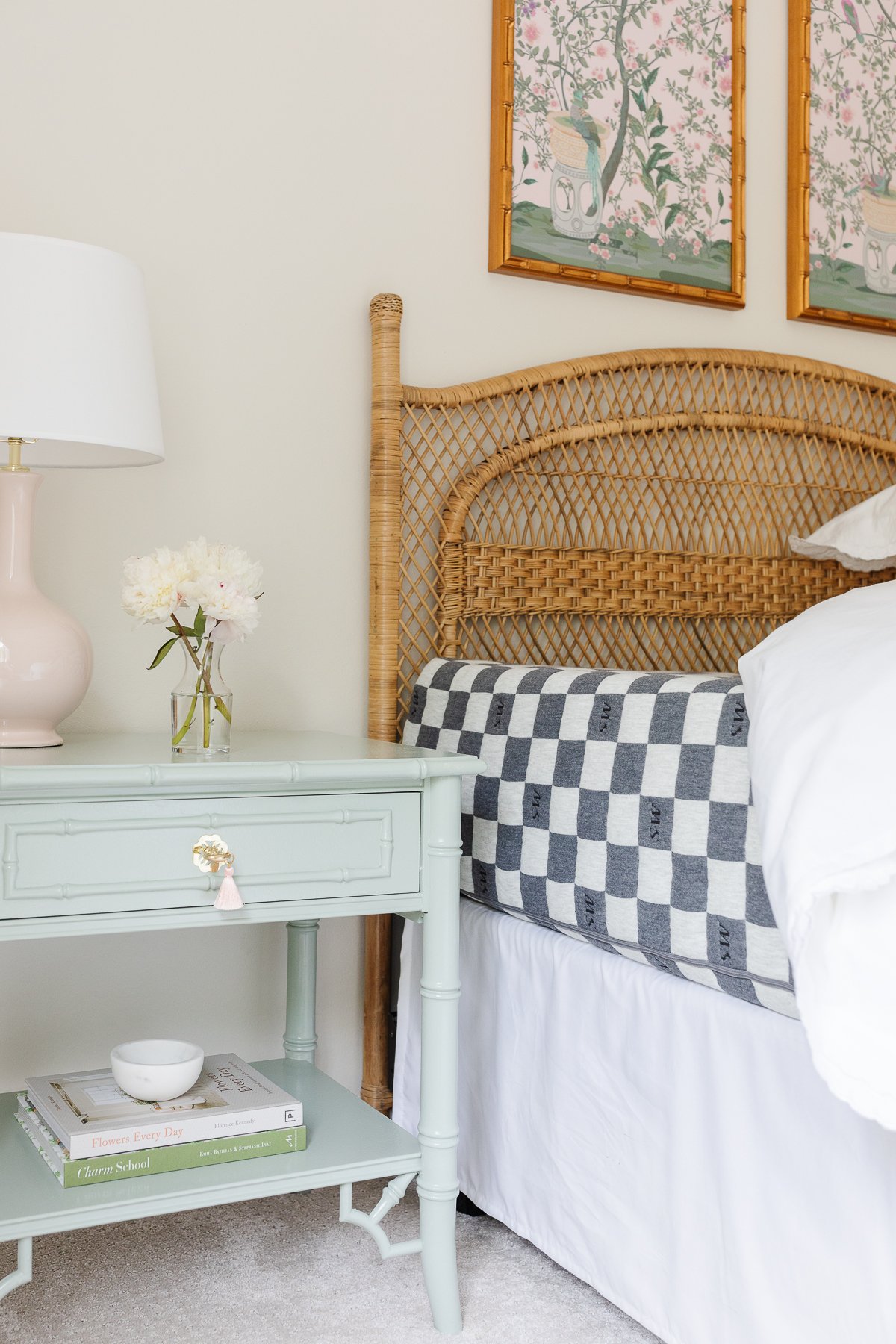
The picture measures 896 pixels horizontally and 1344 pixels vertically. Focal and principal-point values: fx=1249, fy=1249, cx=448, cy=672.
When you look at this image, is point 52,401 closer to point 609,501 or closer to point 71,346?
point 71,346

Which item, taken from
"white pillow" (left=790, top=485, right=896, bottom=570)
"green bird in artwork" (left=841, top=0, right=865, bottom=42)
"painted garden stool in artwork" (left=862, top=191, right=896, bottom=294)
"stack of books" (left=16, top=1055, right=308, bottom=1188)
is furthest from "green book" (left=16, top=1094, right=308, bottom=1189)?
"green bird in artwork" (left=841, top=0, right=865, bottom=42)

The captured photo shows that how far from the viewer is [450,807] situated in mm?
1445

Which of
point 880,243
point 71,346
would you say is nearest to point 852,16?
point 880,243

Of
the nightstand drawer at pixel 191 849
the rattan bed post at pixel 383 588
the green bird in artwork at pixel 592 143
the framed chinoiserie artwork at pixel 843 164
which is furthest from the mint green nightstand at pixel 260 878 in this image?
the framed chinoiserie artwork at pixel 843 164

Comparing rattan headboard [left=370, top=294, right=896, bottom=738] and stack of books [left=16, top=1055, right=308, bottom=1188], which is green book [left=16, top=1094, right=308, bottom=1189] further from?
rattan headboard [left=370, top=294, right=896, bottom=738]

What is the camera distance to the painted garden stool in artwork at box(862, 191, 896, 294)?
2.39 metres

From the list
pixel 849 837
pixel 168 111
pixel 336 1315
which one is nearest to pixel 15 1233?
pixel 336 1315

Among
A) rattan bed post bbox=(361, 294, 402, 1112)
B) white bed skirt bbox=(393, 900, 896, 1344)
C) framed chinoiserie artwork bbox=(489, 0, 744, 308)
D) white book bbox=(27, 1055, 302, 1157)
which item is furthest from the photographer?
framed chinoiserie artwork bbox=(489, 0, 744, 308)

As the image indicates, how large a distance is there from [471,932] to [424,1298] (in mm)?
455

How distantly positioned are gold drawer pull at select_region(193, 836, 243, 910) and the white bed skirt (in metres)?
0.45

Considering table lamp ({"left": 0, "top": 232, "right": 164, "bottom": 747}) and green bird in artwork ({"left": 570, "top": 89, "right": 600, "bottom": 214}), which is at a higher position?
green bird in artwork ({"left": 570, "top": 89, "right": 600, "bottom": 214})

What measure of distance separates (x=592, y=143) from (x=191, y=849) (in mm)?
1442

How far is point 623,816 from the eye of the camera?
1.42 m

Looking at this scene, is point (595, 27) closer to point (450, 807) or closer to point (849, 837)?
point (450, 807)
